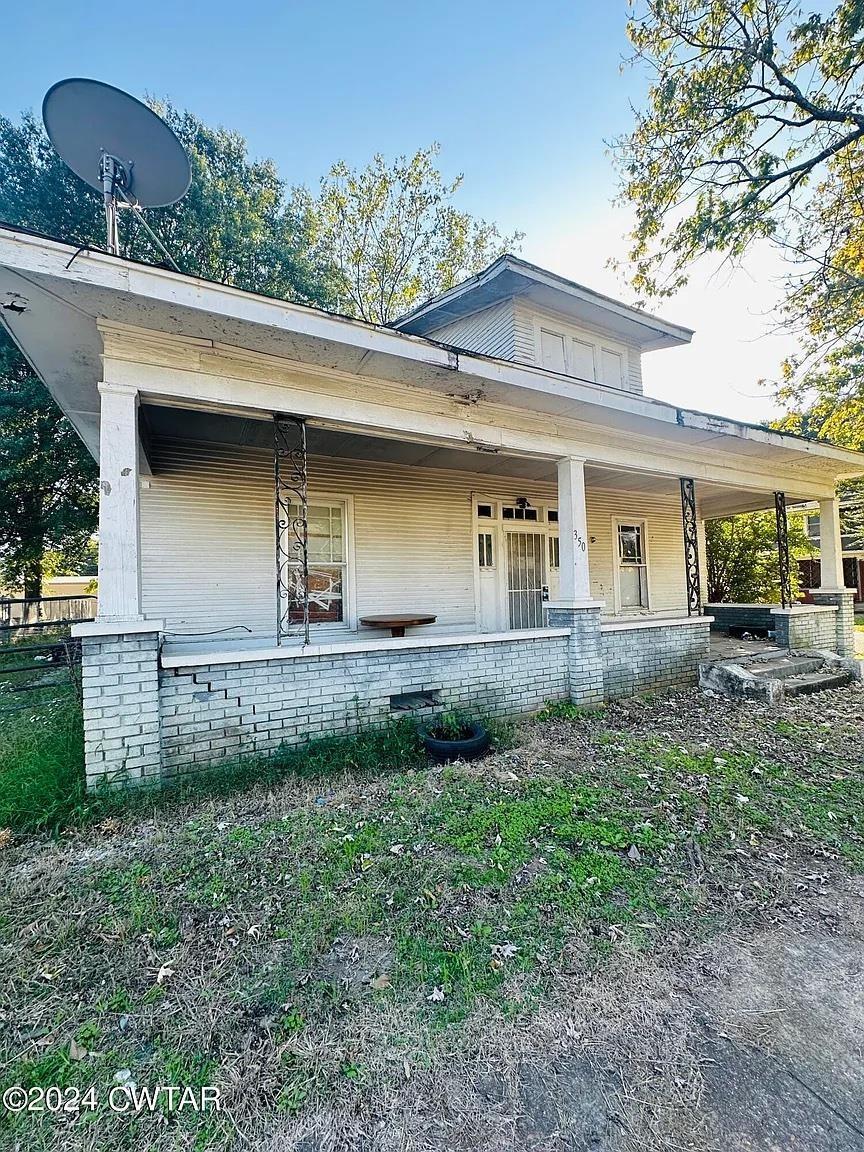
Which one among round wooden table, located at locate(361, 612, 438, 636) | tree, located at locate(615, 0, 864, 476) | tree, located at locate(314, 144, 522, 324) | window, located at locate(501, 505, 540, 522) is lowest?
round wooden table, located at locate(361, 612, 438, 636)

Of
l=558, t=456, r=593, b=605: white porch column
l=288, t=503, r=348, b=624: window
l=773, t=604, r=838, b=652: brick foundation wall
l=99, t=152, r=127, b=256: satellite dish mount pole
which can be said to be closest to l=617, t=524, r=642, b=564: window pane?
l=773, t=604, r=838, b=652: brick foundation wall

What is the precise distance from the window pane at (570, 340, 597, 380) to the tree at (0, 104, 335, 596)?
9.35 m

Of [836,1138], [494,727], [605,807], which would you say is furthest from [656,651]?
[836,1138]

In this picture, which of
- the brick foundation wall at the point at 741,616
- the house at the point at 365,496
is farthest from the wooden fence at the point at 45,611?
the brick foundation wall at the point at 741,616

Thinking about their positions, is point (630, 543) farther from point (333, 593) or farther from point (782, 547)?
point (333, 593)

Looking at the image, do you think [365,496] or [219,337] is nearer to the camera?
[219,337]

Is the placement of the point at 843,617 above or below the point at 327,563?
below

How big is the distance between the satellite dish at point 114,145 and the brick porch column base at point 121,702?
8.69ft

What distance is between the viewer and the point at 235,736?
4.09m

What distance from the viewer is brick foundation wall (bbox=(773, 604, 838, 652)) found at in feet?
28.0

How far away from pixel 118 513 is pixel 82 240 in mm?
16674

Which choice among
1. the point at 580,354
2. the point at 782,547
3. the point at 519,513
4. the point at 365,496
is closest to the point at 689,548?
the point at 782,547

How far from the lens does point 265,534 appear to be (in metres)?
6.23

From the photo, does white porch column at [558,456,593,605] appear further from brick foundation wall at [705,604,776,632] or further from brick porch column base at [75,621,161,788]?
brick foundation wall at [705,604,776,632]
